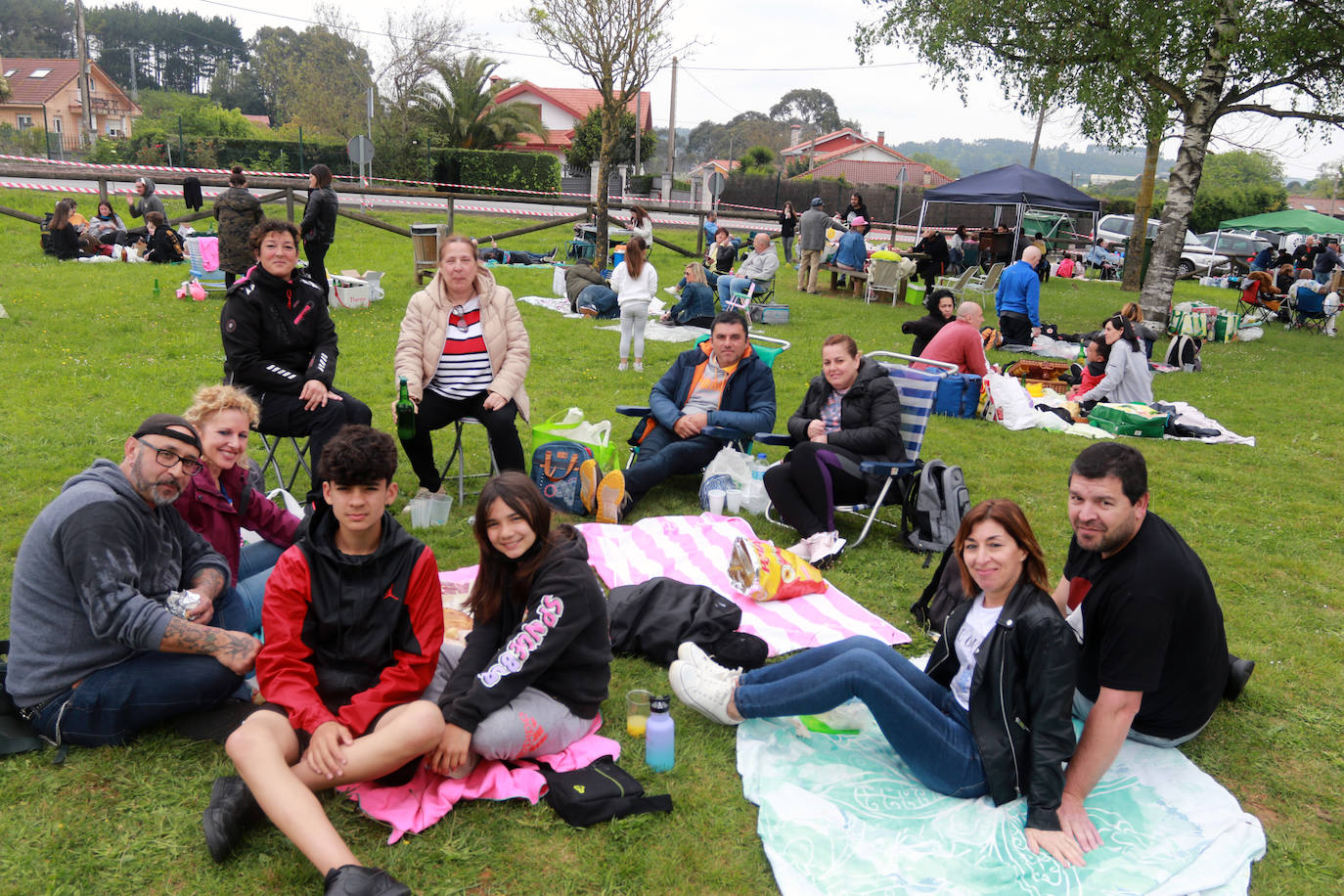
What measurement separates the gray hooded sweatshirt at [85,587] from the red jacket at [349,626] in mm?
398

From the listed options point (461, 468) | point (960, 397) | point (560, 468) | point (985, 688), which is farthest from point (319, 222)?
point (985, 688)

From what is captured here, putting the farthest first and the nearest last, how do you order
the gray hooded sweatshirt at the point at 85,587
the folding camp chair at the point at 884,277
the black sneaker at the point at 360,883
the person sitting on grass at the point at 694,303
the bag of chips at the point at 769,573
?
the folding camp chair at the point at 884,277 < the person sitting on grass at the point at 694,303 < the bag of chips at the point at 769,573 < the gray hooded sweatshirt at the point at 85,587 < the black sneaker at the point at 360,883

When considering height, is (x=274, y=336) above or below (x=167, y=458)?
above

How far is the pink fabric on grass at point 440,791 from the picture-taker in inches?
111

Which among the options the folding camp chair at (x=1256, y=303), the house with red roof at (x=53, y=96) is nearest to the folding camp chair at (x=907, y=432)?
the folding camp chair at (x=1256, y=303)

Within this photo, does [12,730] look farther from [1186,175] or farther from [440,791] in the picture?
[1186,175]

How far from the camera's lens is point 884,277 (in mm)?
16016

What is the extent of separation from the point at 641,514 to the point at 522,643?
2.87 m

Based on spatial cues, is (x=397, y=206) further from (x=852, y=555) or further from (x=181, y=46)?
(x=181, y=46)

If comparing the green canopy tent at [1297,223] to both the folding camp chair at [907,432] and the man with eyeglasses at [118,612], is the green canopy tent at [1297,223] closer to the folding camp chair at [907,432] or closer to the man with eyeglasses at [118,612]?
the folding camp chair at [907,432]

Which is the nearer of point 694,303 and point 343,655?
point 343,655

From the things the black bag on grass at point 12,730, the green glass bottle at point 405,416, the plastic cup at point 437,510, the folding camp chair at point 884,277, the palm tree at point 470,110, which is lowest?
the black bag on grass at point 12,730

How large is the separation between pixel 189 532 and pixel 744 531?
3.17 m

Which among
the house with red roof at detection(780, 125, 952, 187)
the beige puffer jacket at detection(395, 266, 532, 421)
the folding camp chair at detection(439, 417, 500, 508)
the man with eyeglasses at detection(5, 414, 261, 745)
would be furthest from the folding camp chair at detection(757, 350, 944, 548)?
the house with red roof at detection(780, 125, 952, 187)
